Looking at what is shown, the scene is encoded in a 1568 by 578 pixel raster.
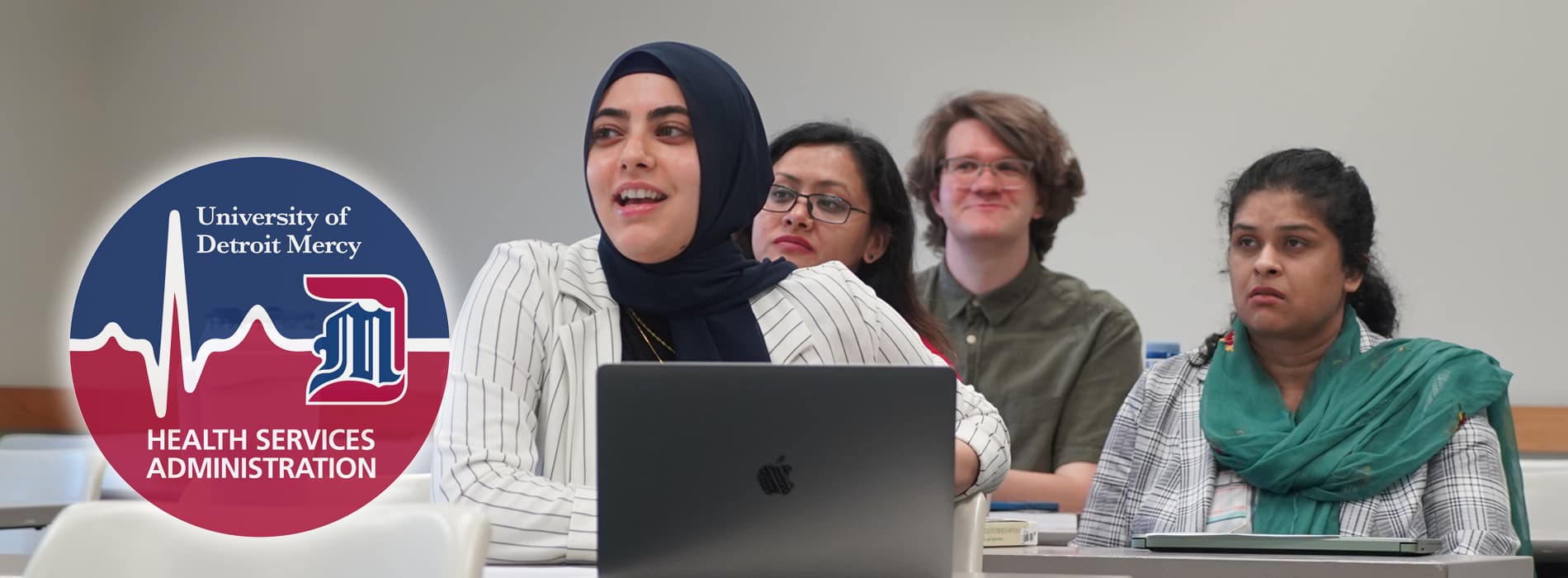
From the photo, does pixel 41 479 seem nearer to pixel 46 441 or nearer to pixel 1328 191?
pixel 46 441

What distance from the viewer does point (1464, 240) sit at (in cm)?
409

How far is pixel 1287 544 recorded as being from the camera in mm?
1887

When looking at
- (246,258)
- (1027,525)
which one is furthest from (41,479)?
(1027,525)

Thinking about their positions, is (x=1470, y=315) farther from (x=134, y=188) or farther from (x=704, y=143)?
(x=134, y=188)

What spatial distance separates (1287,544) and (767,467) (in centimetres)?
96

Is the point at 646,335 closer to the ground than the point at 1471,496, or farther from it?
farther from it

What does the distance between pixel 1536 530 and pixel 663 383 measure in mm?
2365

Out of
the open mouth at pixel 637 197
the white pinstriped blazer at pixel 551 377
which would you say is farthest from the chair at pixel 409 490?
the open mouth at pixel 637 197

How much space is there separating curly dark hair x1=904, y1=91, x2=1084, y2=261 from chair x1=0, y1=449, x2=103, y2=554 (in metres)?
2.05

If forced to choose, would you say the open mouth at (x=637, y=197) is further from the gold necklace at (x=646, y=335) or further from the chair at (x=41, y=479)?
the chair at (x=41, y=479)

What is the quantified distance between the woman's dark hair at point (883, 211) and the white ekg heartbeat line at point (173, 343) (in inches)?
39.7

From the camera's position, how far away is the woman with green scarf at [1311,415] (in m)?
2.49

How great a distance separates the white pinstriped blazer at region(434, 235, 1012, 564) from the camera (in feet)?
5.05

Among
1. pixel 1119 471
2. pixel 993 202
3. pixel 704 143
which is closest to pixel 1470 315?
pixel 993 202
